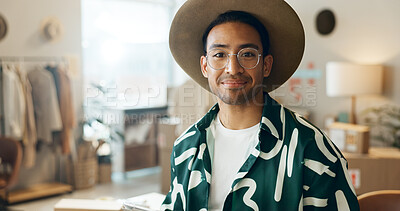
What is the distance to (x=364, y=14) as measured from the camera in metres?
4.16

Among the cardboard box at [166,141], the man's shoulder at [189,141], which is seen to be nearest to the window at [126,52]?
the cardboard box at [166,141]

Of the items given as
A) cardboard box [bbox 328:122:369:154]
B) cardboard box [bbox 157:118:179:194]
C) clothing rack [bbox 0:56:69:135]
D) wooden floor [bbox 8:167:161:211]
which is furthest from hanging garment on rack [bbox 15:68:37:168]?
cardboard box [bbox 328:122:369:154]

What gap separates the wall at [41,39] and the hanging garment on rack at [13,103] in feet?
1.29

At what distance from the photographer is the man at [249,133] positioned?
1200 millimetres

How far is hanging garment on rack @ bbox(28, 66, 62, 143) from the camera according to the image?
14.4 ft

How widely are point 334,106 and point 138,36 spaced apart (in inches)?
124

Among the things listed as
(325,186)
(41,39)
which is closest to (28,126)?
(41,39)

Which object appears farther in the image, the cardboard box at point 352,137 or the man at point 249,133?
the cardboard box at point 352,137

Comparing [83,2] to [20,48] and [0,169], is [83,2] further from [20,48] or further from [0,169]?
[0,169]

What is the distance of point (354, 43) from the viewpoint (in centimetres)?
429

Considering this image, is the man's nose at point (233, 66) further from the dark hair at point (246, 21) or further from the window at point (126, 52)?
the window at point (126, 52)

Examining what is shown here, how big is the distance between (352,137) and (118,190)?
282 cm

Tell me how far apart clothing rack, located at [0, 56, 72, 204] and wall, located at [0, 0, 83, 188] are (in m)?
0.07

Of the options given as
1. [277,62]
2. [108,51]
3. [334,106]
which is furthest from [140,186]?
[277,62]
